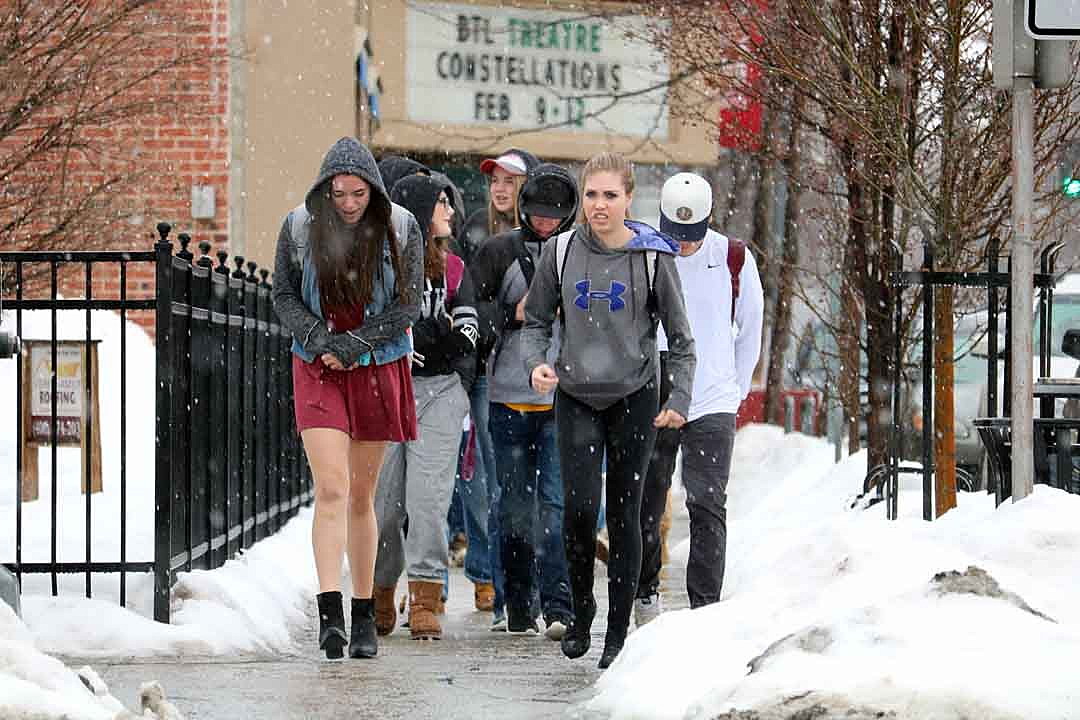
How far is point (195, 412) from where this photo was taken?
854cm

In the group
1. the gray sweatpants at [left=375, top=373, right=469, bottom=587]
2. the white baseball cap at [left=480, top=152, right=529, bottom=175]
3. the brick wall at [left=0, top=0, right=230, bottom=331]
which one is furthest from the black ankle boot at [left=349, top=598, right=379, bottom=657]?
the brick wall at [left=0, top=0, right=230, bottom=331]

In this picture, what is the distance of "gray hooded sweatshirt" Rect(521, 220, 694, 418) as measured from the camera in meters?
7.15

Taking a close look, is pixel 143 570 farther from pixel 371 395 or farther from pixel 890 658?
pixel 890 658

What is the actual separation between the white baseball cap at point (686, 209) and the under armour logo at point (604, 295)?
72 centimetres

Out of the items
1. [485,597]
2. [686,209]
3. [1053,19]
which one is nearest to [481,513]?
[485,597]

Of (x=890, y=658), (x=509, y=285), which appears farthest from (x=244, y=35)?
(x=890, y=658)

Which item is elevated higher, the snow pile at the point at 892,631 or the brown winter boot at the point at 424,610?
the snow pile at the point at 892,631

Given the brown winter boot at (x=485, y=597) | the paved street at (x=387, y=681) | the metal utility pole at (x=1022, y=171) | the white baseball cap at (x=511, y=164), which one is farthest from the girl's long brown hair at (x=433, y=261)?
the metal utility pole at (x=1022, y=171)

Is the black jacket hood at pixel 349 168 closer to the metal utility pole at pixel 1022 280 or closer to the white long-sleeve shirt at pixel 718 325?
the white long-sleeve shirt at pixel 718 325

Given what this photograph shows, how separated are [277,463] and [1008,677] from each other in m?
7.29

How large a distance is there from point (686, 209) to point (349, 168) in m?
1.38

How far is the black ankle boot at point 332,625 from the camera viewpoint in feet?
23.6

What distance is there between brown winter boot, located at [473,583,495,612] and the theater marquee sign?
13.9 meters

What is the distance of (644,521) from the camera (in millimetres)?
8102
